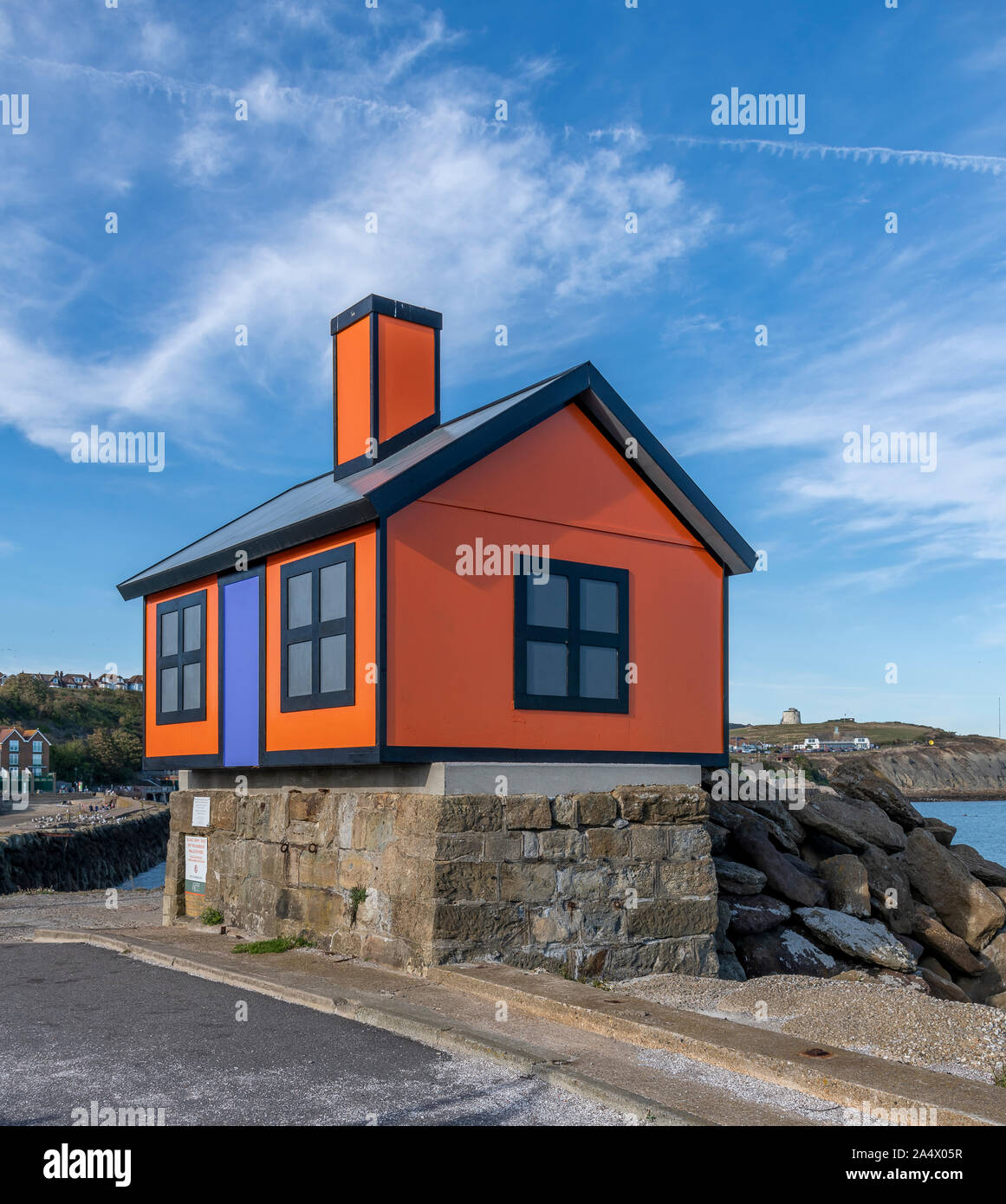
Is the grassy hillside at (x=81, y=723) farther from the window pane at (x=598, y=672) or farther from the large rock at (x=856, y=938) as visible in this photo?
the window pane at (x=598, y=672)

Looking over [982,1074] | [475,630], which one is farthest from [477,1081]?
[475,630]

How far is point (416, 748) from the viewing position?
10.7 metres

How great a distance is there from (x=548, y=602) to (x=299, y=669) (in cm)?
280

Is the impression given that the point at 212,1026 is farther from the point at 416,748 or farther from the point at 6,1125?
the point at 416,748

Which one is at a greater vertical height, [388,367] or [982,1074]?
[388,367]

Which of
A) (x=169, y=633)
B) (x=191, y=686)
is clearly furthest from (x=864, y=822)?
(x=169, y=633)

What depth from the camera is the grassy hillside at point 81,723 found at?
469ft

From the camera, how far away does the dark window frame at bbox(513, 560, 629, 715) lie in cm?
1165

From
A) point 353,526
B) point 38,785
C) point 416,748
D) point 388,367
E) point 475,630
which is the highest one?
point 388,367

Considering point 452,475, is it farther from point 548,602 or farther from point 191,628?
point 191,628

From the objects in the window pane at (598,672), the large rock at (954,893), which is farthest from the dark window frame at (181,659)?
the large rock at (954,893)

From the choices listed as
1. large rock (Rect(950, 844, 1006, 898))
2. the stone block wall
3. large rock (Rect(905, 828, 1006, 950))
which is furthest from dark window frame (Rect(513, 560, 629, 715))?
large rock (Rect(950, 844, 1006, 898))
